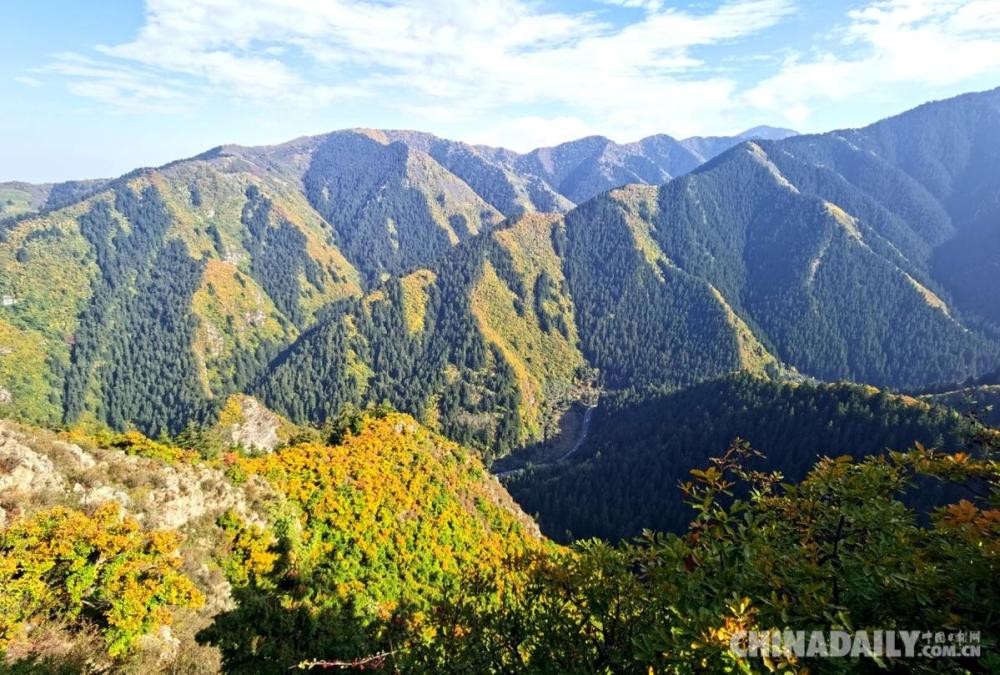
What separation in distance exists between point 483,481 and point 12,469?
178 ft

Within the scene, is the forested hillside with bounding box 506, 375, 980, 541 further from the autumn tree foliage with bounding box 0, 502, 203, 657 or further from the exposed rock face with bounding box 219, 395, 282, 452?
the autumn tree foliage with bounding box 0, 502, 203, 657

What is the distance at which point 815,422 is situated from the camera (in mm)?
145250

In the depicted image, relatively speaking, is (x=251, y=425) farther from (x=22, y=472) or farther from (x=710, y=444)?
(x=710, y=444)

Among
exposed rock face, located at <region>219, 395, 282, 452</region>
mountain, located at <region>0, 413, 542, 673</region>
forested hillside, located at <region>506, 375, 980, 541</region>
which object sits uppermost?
mountain, located at <region>0, 413, 542, 673</region>

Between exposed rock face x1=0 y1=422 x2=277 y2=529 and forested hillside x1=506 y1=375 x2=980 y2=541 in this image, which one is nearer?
→ exposed rock face x1=0 y1=422 x2=277 y2=529

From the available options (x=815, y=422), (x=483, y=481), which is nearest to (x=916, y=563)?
(x=483, y=481)

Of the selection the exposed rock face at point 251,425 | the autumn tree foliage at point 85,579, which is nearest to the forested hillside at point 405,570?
the autumn tree foliage at point 85,579

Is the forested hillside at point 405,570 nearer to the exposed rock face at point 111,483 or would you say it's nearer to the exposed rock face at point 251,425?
the exposed rock face at point 111,483

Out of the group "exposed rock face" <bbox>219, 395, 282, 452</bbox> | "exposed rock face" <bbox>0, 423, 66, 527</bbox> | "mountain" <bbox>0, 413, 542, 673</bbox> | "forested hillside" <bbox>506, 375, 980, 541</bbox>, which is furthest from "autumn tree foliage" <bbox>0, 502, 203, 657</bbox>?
"forested hillside" <bbox>506, 375, 980, 541</bbox>

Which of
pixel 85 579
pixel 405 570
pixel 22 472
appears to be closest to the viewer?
pixel 85 579

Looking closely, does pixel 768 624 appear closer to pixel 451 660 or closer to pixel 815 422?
pixel 451 660

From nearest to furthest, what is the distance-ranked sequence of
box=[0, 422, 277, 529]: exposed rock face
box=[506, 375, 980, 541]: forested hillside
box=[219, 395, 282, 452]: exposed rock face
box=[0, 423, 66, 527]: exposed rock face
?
box=[0, 423, 66, 527]: exposed rock face
box=[0, 422, 277, 529]: exposed rock face
box=[219, 395, 282, 452]: exposed rock face
box=[506, 375, 980, 541]: forested hillside

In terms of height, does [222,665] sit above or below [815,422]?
above

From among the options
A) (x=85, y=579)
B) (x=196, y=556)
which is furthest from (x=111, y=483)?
(x=85, y=579)
